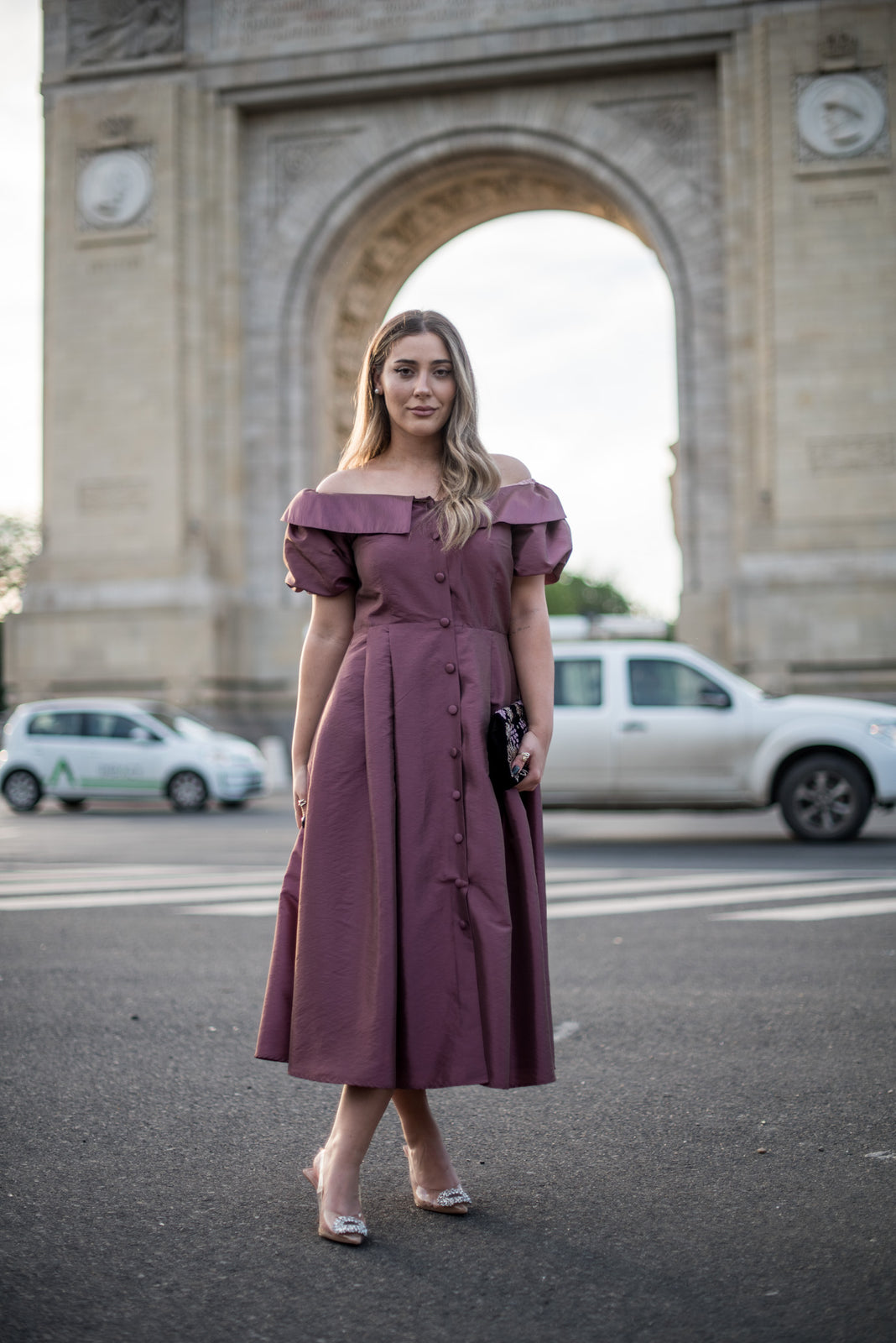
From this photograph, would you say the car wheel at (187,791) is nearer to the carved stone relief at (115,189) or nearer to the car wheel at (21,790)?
the car wheel at (21,790)

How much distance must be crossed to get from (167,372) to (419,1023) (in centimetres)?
2503

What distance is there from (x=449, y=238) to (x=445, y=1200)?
95.9 feet

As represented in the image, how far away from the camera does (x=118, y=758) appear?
19234mm

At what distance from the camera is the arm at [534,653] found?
334cm

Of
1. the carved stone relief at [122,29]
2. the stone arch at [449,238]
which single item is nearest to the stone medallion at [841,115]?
the stone arch at [449,238]

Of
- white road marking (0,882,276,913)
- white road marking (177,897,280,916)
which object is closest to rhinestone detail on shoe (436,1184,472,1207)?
white road marking (177,897,280,916)

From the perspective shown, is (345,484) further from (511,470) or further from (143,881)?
(143,881)

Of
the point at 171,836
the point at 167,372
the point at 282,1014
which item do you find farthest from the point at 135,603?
the point at 282,1014

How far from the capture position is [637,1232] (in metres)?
3.03

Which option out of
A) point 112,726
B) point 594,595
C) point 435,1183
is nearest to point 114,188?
point 112,726

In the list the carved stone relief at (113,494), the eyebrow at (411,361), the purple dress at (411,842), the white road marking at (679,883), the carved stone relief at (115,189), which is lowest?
the white road marking at (679,883)

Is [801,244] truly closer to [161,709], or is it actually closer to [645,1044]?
[161,709]

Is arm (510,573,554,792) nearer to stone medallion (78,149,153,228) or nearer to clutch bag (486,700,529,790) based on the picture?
clutch bag (486,700,529,790)

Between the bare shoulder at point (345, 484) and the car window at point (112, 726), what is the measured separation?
54.2ft
